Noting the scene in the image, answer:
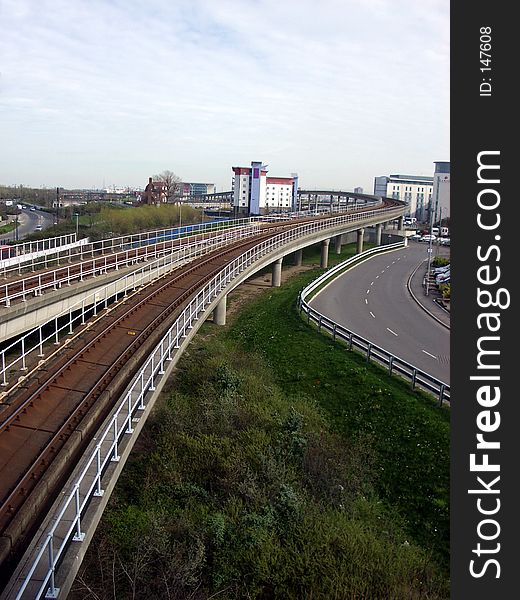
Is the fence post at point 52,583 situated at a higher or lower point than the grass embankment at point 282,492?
higher

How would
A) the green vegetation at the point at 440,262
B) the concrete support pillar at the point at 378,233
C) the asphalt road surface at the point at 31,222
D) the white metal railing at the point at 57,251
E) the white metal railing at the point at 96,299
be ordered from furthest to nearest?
the asphalt road surface at the point at 31,222 < the concrete support pillar at the point at 378,233 < the green vegetation at the point at 440,262 < the white metal railing at the point at 57,251 < the white metal railing at the point at 96,299

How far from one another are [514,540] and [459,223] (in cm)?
396

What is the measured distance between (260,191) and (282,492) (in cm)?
9779

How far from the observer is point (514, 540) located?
275 inches

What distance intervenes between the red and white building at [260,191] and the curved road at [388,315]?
65037mm

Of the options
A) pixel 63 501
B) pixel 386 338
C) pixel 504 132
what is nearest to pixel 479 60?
pixel 504 132

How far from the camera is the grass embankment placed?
1045 centimetres

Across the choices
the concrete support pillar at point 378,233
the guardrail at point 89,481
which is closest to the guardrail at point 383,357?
the guardrail at point 89,481

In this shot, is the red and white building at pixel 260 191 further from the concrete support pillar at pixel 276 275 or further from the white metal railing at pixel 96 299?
the concrete support pillar at pixel 276 275

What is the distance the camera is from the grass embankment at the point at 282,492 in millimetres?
10453

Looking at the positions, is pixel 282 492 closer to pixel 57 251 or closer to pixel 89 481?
pixel 89 481

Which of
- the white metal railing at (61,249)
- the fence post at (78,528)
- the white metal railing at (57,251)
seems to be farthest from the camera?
the white metal railing at (61,249)

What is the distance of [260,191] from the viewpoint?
10756cm

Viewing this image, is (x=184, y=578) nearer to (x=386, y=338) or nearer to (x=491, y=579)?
(x=491, y=579)
